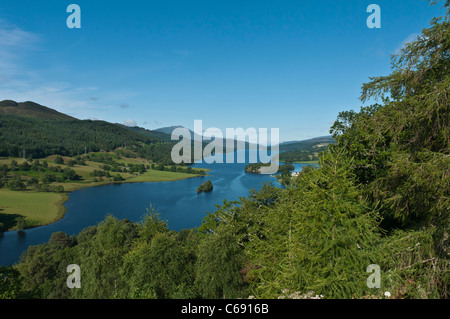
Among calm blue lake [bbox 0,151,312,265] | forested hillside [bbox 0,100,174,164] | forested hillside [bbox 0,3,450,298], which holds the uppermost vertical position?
→ forested hillside [bbox 0,100,174,164]

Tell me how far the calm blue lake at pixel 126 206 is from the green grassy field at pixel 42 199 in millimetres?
2638

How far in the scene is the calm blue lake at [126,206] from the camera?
4734cm

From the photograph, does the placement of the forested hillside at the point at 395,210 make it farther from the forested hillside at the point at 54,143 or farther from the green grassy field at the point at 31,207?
the forested hillside at the point at 54,143

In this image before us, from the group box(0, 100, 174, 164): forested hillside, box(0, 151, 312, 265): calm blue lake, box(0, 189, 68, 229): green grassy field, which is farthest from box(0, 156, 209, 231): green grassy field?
box(0, 100, 174, 164): forested hillside

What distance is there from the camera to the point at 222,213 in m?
16.3

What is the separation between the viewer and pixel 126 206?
6462cm

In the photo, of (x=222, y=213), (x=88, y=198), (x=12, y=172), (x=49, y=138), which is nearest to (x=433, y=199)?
(x=222, y=213)

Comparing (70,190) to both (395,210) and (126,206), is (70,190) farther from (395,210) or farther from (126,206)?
(395,210)

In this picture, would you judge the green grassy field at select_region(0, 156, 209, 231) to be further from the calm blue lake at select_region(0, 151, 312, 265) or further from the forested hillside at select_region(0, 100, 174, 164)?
the forested hillside at select_region(0, 100, 174, 164)

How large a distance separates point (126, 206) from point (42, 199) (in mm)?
25609

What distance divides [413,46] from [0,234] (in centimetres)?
6767

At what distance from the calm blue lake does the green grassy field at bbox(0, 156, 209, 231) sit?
2.64m

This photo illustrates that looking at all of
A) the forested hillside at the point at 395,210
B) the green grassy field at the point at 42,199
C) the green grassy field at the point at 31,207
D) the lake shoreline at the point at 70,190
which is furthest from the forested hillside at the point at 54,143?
the forested hillside at the point at 395,210

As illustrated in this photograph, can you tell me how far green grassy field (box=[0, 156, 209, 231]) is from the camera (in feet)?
182
